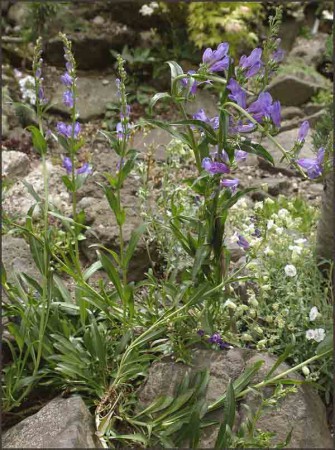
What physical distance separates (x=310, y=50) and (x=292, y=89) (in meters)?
0.98

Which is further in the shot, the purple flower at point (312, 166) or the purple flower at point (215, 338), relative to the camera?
the purple flower at point (215, 338)

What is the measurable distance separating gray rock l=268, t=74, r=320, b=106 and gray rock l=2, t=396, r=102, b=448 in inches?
178

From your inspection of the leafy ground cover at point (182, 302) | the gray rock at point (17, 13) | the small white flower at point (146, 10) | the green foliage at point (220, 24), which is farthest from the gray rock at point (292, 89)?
the leafy ground cover at point (182, 302)

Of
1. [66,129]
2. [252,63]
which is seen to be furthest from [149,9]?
[252,63]

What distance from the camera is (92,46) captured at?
6.37 m

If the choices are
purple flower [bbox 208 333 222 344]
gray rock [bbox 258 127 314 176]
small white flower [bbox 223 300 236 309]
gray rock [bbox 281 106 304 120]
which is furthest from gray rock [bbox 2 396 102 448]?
gray rock [bbox 281 106 304 120]

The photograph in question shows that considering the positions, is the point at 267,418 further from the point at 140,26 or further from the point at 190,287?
the point at 140,26

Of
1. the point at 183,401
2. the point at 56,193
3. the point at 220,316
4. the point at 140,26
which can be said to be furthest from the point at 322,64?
the point at 183,401

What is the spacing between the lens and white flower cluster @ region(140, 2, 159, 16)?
6238 millimetres

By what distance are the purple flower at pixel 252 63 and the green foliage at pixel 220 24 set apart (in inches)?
157

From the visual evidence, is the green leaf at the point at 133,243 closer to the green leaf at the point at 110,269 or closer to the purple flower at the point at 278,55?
the green leaf at the point at 110,269

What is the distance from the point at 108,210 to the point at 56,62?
321cm

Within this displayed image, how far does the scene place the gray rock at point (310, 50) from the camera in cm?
681

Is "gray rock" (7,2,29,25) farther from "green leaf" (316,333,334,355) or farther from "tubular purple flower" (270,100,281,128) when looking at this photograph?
"green leaf" (316,333,334,355)
